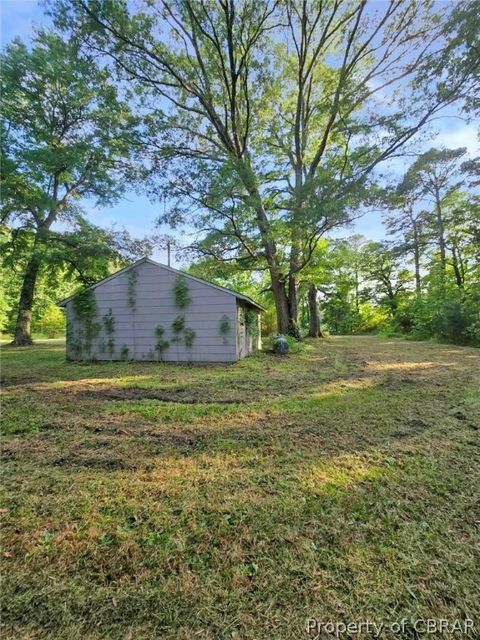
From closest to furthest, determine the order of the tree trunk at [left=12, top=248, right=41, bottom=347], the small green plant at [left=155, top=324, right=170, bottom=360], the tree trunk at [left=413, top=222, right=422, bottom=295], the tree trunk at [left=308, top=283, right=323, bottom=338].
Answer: the small green plant at [left=155, top=324, right=170, bottom=360] → the tree trunk at [left=12, top=248, right=41, bottom=347] → the tree trunk at [left=308, top=283, right=323, bottom=338] → the tree trunk at [left=413, top=222, right=422, bottom=295]

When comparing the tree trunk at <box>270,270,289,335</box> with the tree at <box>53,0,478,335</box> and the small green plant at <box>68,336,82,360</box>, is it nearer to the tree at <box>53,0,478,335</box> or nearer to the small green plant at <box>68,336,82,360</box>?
the tree at <box>53,0,478,335</box>

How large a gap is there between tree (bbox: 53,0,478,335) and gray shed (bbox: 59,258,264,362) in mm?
3069

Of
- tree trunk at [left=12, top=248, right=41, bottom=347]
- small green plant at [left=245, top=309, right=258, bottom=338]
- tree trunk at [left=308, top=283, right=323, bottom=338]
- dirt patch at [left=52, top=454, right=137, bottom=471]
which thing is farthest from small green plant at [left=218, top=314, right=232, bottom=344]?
tree trunk at [left=308, top=283, right=323, bottom=338]

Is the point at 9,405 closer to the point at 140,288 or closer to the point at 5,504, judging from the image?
the point at 5,504

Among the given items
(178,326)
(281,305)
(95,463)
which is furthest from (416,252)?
(95,463)

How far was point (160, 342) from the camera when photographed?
8.61 metres

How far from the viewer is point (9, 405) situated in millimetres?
4203

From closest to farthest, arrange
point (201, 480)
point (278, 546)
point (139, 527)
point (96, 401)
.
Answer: point (278, 546) < point (139, 527) < point (201, 480) < point (96, 401)

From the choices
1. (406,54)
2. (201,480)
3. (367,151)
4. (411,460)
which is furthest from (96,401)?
(406,54)

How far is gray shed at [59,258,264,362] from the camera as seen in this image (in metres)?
8.29

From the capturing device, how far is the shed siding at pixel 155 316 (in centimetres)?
827

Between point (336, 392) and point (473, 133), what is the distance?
1290 centimetres

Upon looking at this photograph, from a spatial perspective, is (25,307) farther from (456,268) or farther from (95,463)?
(456,268)

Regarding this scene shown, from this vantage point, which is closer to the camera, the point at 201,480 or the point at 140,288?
the point at 201,480
